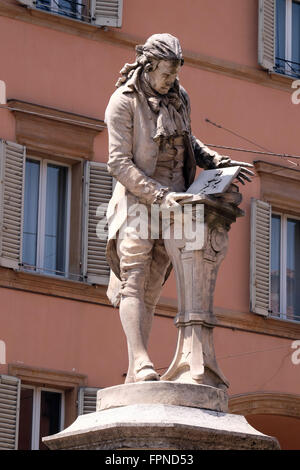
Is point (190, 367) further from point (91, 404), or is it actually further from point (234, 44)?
point (234, 44)

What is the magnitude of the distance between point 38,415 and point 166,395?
7822 mm

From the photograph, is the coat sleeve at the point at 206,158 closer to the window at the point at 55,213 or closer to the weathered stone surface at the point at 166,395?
the weathered stone surface at the point at 166,395

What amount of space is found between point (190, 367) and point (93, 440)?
0.79 meters

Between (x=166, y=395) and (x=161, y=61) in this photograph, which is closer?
(x=166, y=395)

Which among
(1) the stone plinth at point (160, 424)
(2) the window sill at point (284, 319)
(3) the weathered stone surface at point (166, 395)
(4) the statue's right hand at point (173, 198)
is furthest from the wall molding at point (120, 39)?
(3) the weathered stone surface at point (166, 395)

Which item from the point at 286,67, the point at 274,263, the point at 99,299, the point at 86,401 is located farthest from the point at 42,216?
the point at 286,67

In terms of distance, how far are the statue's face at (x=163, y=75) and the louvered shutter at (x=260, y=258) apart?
891 cm

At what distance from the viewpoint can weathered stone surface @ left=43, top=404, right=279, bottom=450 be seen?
11.0 meters

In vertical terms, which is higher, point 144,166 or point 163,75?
point 163,75

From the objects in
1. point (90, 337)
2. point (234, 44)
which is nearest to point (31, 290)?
point (90, 337)

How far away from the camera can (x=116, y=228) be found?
1198 cm

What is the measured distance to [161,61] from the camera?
12039mm

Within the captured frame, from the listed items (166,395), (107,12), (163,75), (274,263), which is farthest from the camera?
(274,263)

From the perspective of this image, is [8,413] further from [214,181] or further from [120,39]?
[214,181]
